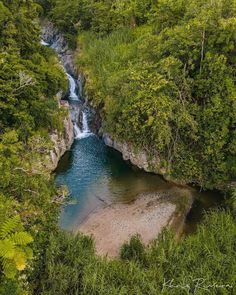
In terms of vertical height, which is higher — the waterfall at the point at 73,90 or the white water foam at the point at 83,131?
the waterfall at the point at 73,90

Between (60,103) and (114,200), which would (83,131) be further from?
(114,200)

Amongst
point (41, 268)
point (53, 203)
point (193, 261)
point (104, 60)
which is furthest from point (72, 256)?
point (104, 60)

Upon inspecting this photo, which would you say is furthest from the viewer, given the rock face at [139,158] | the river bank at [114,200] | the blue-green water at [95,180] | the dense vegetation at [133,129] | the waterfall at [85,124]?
the waterfall at [85,124]

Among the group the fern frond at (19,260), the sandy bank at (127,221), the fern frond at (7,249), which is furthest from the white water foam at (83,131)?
the fern frond at (7,249)

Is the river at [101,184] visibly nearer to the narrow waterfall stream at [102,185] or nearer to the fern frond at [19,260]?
the narrow waterfall stream at [102,185]

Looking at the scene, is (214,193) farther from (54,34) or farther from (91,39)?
(54,34)

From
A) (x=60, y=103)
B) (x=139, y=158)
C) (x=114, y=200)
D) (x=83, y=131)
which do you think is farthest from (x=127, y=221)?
(x=60, y=103)
